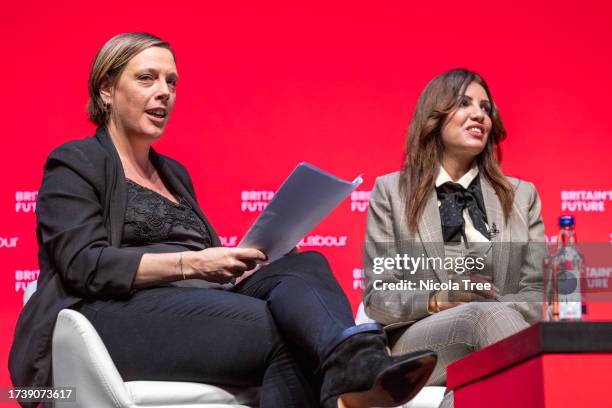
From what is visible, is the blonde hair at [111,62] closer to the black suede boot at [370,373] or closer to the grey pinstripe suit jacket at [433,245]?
the grey pinstripe suit jacket at [433,245]

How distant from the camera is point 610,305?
127 inches

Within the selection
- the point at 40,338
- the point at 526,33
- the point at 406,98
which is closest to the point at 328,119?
the point at 406,98

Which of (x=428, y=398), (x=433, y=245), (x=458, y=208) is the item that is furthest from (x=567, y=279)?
(x=458, y=208)

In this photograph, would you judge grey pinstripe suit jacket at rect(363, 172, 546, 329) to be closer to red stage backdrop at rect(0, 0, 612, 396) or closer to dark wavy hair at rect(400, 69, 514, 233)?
dark wavy hair at rect(400, 69, 514, 233)

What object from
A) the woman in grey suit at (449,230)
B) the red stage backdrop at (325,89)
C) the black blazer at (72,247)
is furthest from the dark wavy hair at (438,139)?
the black blazer at (72,247)

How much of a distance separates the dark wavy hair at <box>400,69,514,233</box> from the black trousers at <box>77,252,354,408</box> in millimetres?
878

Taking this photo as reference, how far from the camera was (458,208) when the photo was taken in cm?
271

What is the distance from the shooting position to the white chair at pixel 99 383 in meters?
1.86

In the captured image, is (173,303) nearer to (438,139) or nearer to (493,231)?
(493,231)

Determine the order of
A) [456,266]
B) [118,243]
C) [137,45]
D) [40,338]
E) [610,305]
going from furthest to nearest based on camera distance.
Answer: [610,305] < [456,266] < [137,45] < [118,243] < [40,338]

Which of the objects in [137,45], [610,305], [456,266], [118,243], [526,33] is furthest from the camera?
[526,33]

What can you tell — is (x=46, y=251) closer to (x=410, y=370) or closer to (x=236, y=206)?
(x=410, y=370)

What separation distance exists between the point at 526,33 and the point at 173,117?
1348 mm

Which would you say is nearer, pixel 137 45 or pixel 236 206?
pixel 137 45
